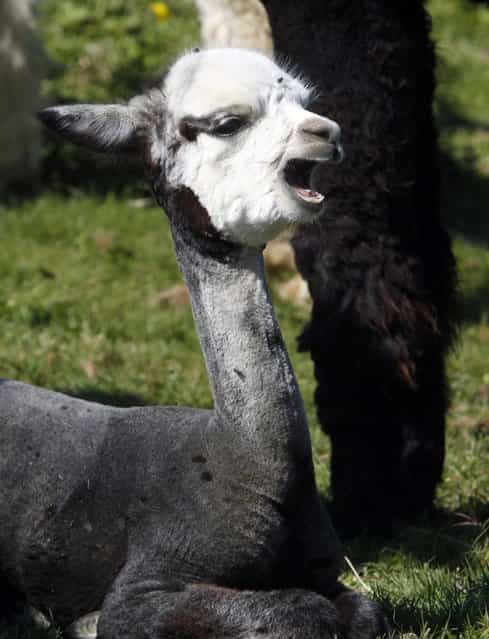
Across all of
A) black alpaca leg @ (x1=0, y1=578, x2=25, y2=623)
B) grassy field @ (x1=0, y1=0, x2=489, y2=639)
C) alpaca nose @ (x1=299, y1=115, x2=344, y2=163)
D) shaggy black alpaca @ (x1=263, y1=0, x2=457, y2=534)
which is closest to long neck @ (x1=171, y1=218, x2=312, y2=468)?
alpaca nose @ (x1=299, y1=115, x2=344, y2=163)

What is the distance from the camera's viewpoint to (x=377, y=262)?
421 cm

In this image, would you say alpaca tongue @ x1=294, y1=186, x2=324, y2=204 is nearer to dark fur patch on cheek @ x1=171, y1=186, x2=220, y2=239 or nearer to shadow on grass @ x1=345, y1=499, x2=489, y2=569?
dark fur patch on cheek @ x1=171, y1=186, x2=220, y2=239

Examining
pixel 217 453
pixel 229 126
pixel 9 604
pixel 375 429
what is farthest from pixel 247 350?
pixel 375 429

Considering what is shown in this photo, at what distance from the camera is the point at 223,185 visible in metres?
2.97

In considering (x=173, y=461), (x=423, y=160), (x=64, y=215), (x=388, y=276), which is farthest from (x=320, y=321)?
(x=64, y=215)

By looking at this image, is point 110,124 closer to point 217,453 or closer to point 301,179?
point 301,179

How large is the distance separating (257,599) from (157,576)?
238 mm

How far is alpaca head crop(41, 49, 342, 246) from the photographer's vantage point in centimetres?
294

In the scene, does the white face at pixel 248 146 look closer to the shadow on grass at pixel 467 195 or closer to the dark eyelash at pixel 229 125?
the dark eyelash at pixel 229 125

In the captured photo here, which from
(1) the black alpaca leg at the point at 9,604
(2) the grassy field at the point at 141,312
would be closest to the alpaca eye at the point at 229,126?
(2) the grassy field at the point at 141,312

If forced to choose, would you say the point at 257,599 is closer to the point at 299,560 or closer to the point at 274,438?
the point at 299,560

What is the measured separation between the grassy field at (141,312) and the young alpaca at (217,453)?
31 cm

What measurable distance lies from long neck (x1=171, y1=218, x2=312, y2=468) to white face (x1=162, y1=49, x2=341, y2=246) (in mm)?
90

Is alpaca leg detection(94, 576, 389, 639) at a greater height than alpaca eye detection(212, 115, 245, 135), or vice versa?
alpaca eye detection(212, 115, 245, 135)
